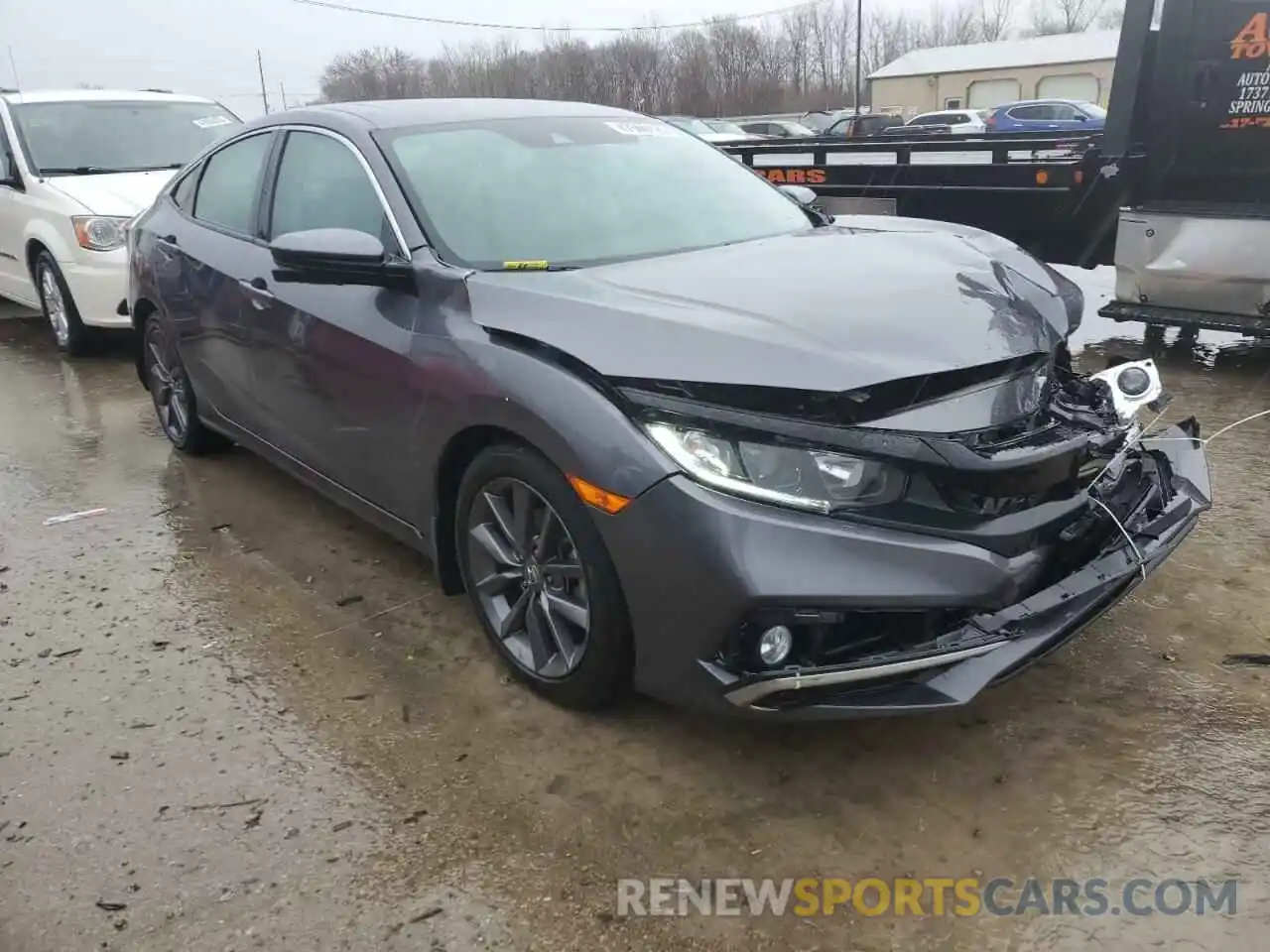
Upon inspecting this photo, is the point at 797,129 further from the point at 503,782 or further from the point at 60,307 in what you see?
the point at 503,782

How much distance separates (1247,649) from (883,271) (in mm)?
1628

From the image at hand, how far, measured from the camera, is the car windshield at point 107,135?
26.6 feet

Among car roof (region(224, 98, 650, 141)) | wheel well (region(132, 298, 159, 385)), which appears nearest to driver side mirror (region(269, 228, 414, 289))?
car roof (region(224, 98, 650, 141))

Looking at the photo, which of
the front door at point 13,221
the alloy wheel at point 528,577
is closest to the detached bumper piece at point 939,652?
the alloy wheel at point 528,577

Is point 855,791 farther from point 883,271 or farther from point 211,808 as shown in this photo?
point 211,808

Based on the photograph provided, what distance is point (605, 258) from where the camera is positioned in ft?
11.0

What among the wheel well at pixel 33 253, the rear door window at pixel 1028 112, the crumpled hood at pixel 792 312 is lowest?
the rear door window at pixel 1028 112

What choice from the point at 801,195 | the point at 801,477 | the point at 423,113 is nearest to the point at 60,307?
the point at 423,113

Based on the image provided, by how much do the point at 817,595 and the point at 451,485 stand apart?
1.37m

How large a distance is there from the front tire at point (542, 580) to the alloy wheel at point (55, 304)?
6.00m

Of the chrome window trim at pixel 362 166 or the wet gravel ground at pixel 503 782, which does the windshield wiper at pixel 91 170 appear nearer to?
the chrome window trim at pixel 362 166

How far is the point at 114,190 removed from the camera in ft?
25.4

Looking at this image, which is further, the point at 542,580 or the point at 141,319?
the point at 141,319

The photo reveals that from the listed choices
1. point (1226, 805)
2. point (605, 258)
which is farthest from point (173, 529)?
point (1226, 805)
